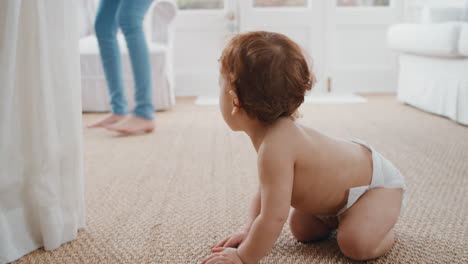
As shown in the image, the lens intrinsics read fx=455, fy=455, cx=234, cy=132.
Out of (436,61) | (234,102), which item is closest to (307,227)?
(234,102)

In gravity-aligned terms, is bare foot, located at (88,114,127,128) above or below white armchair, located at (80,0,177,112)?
below

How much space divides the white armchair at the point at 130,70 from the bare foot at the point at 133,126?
2.20 feet

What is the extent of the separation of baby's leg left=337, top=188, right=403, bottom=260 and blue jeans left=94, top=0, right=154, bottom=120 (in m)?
1.23

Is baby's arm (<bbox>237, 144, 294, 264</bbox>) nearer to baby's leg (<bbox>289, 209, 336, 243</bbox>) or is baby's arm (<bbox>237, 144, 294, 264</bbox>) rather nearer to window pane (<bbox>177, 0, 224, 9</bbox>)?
baby's leg (<bbox>289, 209, 336, 243</bbox>)

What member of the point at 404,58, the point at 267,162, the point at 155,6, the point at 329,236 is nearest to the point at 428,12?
the point at 404,58

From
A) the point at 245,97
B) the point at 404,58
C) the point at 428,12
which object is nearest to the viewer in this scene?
the point at 245,97

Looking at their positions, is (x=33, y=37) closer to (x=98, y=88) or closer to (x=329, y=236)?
(x=329, y=236)

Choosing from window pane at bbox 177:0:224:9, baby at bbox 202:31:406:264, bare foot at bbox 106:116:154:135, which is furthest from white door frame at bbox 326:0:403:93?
baby at bbox 202:31:406:264

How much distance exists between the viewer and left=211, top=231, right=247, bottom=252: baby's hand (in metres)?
0.78

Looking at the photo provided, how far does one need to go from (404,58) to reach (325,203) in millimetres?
2107

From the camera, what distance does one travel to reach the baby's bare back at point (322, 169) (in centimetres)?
70

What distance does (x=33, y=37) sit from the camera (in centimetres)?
73

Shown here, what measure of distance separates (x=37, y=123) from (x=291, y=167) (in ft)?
1.38

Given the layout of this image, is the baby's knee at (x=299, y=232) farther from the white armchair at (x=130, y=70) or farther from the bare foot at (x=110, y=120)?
the white armchair at (x=130, y=70)
